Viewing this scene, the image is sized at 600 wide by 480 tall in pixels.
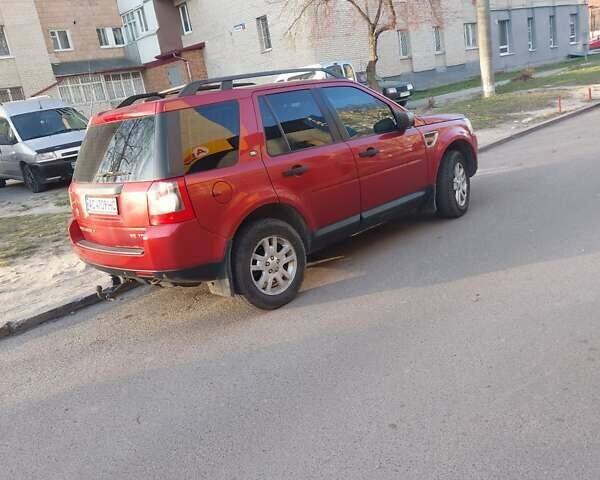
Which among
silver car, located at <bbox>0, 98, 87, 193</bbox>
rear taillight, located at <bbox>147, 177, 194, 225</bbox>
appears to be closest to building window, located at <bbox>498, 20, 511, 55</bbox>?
silver car, located at <bbox>0, 98, 87, 193</bbox>

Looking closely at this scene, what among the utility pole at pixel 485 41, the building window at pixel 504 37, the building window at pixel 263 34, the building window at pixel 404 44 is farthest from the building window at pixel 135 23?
the utility pole at pixel 485 41

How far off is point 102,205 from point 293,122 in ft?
5.88

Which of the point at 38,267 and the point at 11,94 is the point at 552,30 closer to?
the point at 11,94

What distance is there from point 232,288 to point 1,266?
13.0 feet

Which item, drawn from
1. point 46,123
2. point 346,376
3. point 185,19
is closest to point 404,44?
point 185,19

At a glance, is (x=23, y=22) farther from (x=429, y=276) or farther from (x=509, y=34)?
(x=429, y=276)

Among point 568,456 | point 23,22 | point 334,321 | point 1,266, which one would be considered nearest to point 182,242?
point 334,321

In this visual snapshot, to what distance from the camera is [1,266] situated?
674 centimetres

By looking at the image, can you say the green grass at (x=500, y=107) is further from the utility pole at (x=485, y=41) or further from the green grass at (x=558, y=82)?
the green grass at (x=558, y=82)

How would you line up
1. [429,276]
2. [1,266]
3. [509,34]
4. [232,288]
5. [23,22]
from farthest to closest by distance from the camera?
[509,34] < [23,22] < [1,266] < [429,276] < [232,288]

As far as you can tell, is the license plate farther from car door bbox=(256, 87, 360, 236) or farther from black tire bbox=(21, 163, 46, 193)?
black tire bbox=(21, 163, 46, 193)

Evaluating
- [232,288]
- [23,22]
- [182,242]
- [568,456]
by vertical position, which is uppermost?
[23,22]

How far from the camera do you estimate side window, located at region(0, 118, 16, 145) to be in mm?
13530

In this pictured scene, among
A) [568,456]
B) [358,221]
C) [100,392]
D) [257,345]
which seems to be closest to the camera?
[568,456]
